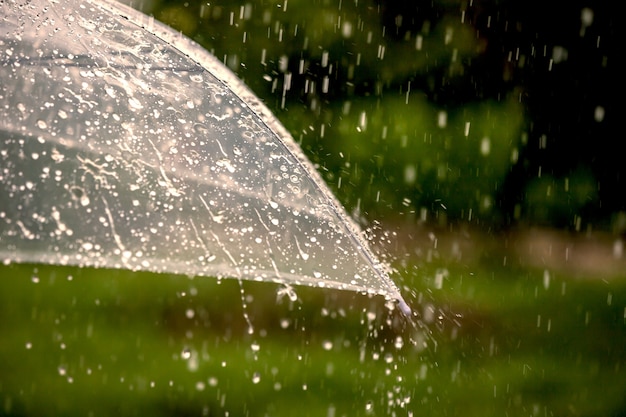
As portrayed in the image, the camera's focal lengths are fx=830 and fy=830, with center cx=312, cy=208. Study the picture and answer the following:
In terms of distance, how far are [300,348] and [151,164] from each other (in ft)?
11.9

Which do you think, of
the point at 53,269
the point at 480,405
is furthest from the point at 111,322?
the point at 480,405

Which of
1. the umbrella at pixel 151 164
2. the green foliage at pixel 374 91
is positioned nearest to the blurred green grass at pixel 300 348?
the green foliage at pixel 374 91

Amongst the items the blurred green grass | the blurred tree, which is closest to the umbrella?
the blurred green grass

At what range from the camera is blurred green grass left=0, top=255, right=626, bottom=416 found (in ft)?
A: 15.8

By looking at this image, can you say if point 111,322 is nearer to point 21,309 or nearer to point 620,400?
point 21,309

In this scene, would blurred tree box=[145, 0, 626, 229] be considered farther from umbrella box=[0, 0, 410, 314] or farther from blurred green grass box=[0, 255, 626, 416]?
umbrella box=[0, 0, 410, 314]

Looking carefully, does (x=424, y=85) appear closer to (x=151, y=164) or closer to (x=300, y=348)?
(x=300, y=348)

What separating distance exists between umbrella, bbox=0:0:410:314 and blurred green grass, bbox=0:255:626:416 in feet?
7.65

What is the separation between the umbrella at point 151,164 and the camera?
2.23 meters

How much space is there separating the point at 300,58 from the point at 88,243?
4991mm

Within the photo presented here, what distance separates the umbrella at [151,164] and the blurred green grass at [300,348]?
2333 millimetres

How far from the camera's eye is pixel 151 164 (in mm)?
2336

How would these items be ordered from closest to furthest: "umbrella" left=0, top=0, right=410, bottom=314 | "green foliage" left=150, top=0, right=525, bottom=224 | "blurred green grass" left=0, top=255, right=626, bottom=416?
"umbrella" left=0, top=0, right=410, bottom=314 → "blurred green grass" left=0, top=255, right=626, bottom=416 → "green foliage" left=150, top=0, right=525, bottom=224

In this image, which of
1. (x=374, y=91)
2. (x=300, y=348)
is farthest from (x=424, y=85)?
(x=300, y=348)
